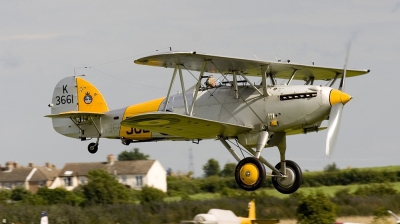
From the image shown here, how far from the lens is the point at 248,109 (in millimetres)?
14227

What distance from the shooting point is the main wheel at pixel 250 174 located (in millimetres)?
13680

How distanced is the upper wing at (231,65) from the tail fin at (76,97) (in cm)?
392

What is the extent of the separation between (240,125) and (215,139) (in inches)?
41.7

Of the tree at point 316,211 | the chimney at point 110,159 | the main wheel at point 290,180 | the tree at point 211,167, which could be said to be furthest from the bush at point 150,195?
the main wheel at point 290,180

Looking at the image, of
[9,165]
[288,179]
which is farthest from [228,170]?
[288,179]

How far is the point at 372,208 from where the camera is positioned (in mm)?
30969

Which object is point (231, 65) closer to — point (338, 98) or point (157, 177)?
point (338, 98)

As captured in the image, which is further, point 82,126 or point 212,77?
point 82,126

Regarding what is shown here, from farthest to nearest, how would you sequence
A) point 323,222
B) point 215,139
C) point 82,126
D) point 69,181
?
1. point 69,181
2. point 323,222
3. point 82,126
4. point 215,139

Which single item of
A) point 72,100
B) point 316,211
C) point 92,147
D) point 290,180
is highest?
point 72,100

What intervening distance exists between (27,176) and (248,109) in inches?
1964

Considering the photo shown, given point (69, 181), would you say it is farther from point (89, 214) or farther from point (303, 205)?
point (303, 205)

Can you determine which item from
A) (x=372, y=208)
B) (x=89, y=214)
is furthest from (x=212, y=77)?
(x=372, y=208)

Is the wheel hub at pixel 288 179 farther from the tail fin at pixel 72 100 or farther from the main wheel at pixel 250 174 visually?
the tail fin at pixel 72 100
